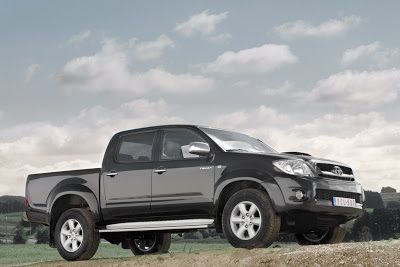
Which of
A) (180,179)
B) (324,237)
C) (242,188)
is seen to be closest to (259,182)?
(242,188)

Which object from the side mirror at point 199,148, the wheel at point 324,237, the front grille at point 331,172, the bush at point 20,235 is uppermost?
the side mirror at point 199,148

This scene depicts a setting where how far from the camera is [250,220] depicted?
961 cm

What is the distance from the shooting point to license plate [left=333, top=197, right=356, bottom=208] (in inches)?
387

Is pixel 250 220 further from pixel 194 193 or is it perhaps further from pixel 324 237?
pixel 324 237

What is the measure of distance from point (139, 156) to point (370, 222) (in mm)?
109346

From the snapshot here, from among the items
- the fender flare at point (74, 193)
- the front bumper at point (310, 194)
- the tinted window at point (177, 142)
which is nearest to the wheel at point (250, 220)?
the front bumper at point (310, 194)

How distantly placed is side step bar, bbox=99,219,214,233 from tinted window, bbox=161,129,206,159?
1.04 metres

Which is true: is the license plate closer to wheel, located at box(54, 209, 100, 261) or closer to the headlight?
the headlight

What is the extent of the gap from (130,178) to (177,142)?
40.0 inches

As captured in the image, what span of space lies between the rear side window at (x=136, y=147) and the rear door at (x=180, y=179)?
0.26 metres

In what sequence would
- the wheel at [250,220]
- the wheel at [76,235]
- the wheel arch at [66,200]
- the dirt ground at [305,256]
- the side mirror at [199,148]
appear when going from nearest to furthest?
the dirt ground at [305,256] < the wheel at [250,220] < the side mirror at [199,148] < the wheel at [76,235] < the wheel arch at [66,200]

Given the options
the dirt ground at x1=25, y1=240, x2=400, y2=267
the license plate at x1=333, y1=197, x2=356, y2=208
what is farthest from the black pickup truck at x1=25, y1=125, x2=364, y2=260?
the dirt ground at x1=25, y1=240, x2=400, y2=267

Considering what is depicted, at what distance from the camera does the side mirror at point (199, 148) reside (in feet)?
32.1

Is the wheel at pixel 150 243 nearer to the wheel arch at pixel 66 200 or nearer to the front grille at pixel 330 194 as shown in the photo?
the wheel arch at pixel 66 200
